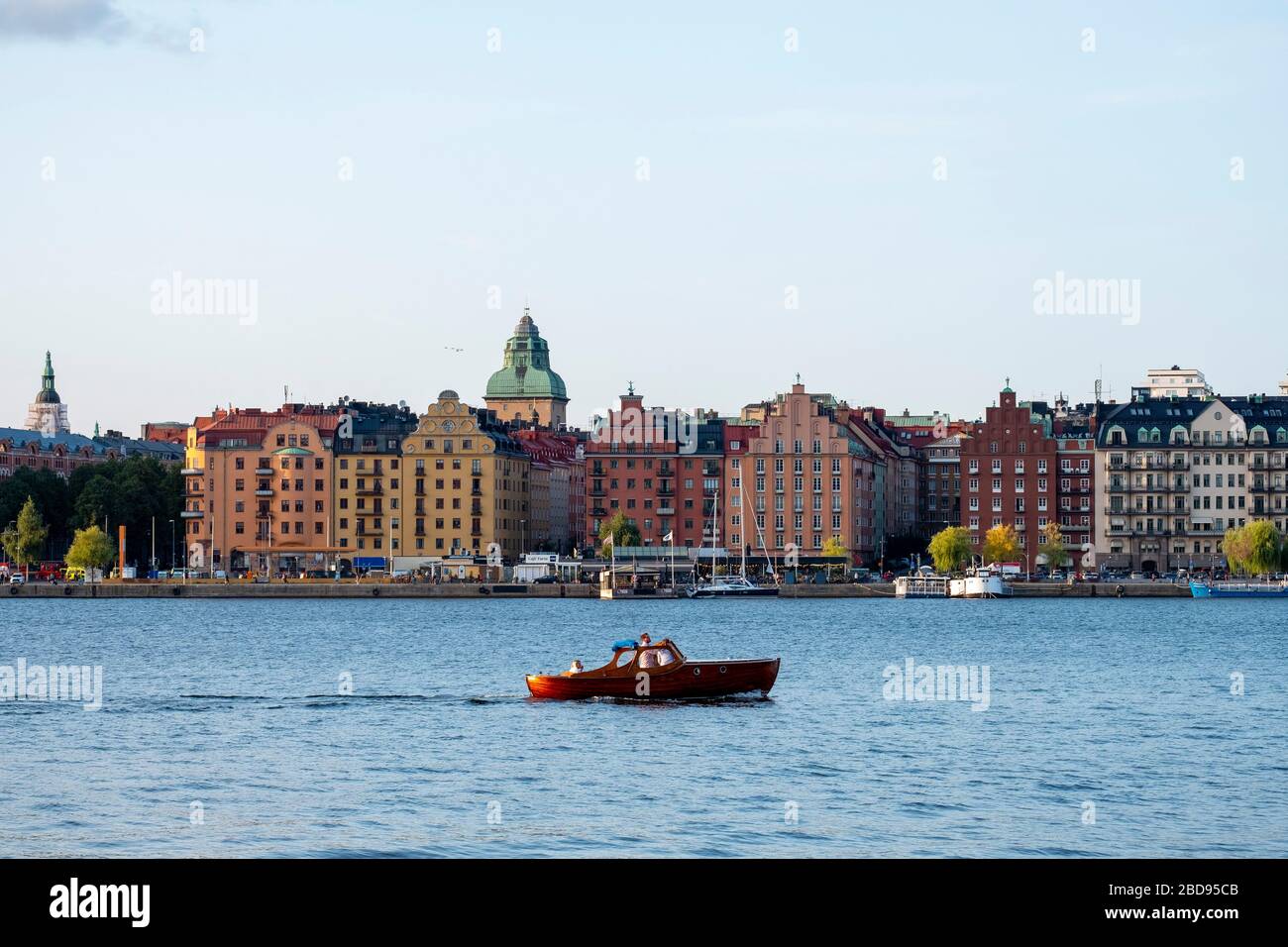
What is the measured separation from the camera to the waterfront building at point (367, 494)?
16188 centimetres

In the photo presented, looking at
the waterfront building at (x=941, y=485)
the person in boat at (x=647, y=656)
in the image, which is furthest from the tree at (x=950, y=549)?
the person in boat at (x=647, y=656)

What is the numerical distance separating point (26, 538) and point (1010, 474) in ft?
272

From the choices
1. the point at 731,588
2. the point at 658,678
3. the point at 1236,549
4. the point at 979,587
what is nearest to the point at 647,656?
the point at 658,678

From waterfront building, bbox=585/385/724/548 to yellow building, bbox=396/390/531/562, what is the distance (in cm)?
1126

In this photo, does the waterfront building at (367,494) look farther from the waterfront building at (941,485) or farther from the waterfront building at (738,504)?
the waterfront building at (941,485)

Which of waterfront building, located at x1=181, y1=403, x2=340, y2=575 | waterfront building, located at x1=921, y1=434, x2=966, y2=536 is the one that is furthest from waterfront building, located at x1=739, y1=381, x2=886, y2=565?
waterfront building, located at x1=181, y1=403, x2=340, y2=575

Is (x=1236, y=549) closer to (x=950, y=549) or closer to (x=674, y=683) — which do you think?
(x=950, y=549)

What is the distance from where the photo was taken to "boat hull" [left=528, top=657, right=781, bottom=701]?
163ft

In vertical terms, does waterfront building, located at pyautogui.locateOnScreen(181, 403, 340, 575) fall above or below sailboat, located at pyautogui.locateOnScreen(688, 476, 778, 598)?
above

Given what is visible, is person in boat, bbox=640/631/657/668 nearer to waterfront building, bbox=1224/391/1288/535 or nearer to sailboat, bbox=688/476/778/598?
sailboat, bbox=688/476/778/598
